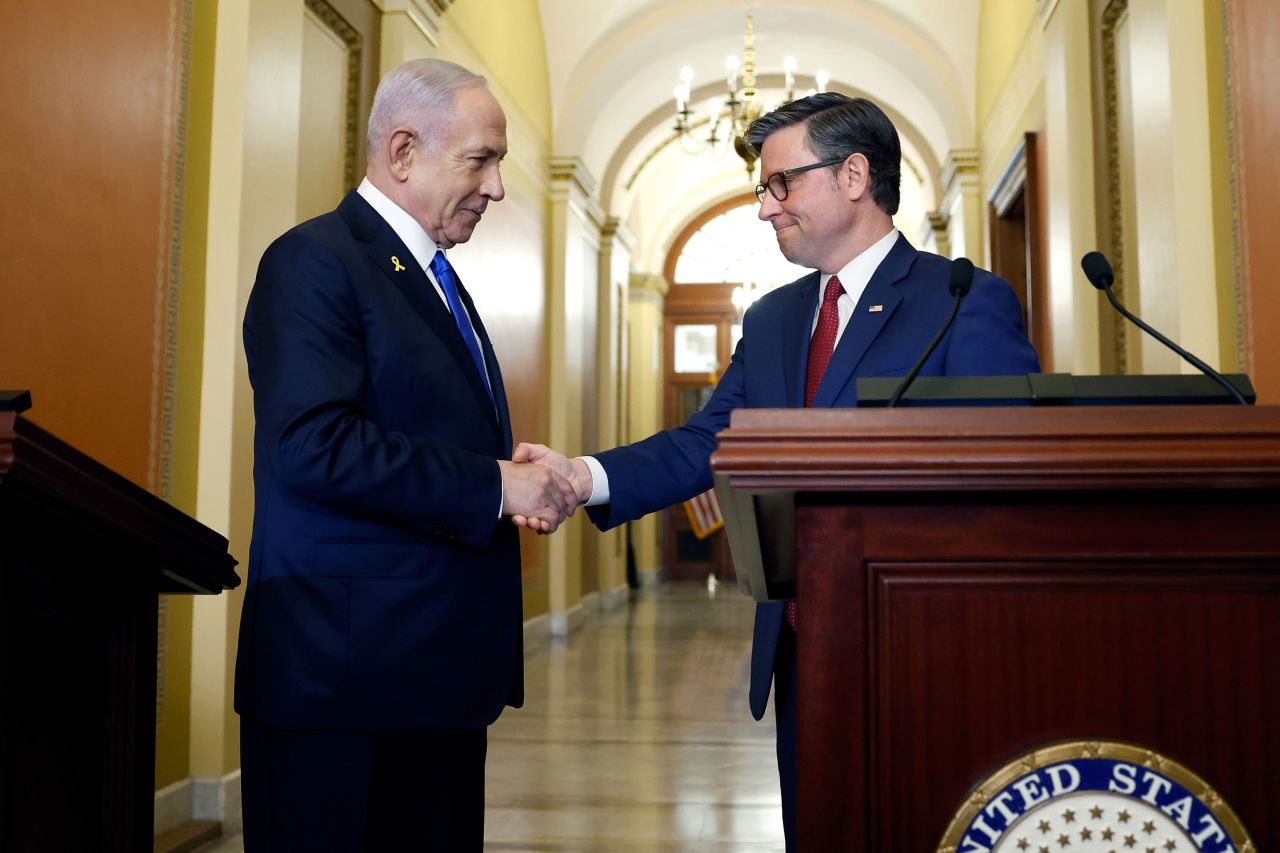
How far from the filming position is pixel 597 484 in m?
2.18

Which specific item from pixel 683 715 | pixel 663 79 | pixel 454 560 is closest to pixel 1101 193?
pixel 683 715

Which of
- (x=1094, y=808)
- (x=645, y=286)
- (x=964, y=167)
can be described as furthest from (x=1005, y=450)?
(x=645, y=286)

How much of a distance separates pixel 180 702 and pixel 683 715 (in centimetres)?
286

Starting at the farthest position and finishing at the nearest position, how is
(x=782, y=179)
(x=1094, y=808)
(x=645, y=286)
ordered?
(x=645, y=286), (x=782, y=179), (x=1094, y=808)

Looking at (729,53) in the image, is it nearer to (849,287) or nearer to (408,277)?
(849,287)

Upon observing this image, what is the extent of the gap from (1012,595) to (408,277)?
1162mm

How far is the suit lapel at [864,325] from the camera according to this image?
188 centimetres

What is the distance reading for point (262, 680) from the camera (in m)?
1.79

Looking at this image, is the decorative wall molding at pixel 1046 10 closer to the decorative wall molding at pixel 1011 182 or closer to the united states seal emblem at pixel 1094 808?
the decorative wall molding at pixel 1011 182

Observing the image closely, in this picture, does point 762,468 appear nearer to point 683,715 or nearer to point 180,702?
point 180,702

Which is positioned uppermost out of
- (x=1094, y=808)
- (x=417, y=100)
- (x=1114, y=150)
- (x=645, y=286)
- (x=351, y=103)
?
(x=645, y=286)

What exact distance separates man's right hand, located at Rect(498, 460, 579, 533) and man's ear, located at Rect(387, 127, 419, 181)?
536 mm

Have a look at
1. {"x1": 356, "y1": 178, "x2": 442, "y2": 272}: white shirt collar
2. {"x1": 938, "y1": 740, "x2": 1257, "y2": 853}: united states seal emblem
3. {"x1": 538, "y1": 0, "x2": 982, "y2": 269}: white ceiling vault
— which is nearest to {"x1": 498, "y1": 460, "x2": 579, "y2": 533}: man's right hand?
{"x1": 356, "y1": 178, "x2": 442, "y2": 272}: white shirt collar

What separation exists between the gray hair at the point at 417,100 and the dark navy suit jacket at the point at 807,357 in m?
0.65
